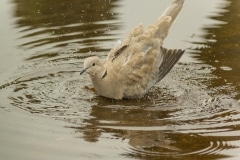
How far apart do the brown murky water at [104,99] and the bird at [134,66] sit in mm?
121

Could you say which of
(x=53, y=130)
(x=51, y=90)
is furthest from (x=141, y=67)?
(x=53, y=130)

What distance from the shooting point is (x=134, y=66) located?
22.3ft

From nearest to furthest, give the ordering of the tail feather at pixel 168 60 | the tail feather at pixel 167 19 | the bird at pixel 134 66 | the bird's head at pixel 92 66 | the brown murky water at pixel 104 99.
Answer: the brown murky water at pixel 104 99, the bird's head at pixel 92 66, the bird at pixel 134 66, the tail feather at pixel 168 60, the tail feather at pixel 167 19

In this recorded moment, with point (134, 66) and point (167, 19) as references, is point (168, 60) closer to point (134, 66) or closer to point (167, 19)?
point (134, 66)

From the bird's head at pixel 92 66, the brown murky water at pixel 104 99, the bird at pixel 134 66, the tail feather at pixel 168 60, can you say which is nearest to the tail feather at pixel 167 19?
the bird at pixel 134 66

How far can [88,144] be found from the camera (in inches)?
220

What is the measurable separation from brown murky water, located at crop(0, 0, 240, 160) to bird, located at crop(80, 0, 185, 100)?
0.12m

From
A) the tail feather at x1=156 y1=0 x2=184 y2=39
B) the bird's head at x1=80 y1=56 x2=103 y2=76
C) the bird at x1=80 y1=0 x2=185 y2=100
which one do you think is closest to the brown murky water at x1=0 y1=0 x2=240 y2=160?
the bird at x1=80 y1=0 x2=185 y2=100

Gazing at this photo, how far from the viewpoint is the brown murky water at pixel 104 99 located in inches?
219

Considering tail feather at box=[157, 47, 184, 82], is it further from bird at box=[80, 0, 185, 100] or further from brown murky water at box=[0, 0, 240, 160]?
brown murky water at box=[0, 0, 240, 160]

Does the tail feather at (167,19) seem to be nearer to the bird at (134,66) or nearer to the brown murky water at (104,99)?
the bird at (134,66)

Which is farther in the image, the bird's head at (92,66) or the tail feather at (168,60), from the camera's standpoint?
the tail feather at (168,60)

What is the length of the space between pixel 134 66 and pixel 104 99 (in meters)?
0.47

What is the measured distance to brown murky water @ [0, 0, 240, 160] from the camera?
555cm
